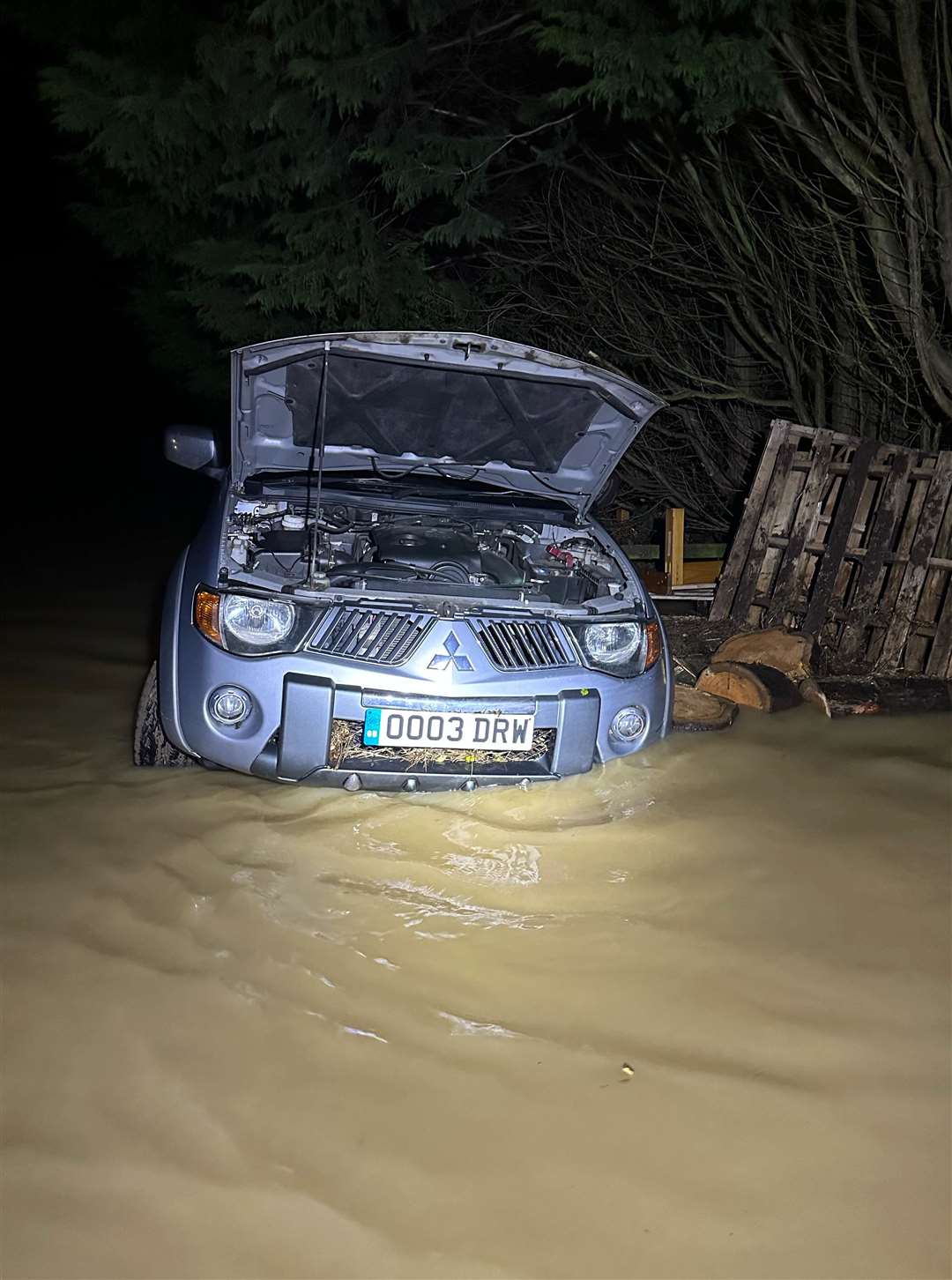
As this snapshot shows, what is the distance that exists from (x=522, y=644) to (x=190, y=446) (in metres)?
2.01

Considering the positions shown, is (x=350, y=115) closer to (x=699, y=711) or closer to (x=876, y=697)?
(x=699, y=711)

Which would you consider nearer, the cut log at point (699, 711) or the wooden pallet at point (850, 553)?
the cut log at point (699, 711)

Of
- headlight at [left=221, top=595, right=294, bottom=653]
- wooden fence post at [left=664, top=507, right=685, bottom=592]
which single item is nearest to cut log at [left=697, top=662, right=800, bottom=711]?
wooden fence post at [left=664, top=507, right=685, bottom=592]

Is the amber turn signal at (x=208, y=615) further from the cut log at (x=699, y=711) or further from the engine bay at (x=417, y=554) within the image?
the cut log at (x=699, y=711)

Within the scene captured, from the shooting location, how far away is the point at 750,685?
19.4 feet

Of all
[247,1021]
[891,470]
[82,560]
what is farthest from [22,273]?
[247,1021]

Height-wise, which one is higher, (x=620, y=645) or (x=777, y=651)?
(x=620, y=645)

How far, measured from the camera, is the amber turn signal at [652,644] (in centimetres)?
452

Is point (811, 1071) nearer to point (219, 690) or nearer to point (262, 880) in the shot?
point (262, 880)

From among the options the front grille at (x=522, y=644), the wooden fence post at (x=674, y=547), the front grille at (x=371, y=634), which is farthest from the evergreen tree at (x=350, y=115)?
the front grille at (x=371, y=634)

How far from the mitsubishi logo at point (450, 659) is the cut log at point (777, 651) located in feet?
8.86

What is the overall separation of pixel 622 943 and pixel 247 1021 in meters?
1.19

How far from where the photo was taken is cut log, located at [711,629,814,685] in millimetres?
6289

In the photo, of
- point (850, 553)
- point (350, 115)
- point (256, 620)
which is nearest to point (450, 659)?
point (256, 620)
